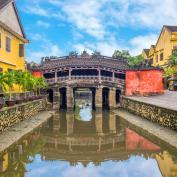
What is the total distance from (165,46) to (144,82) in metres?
12.5

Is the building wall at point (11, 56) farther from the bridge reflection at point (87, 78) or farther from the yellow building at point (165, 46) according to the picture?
the yellow building at point (165, 46)

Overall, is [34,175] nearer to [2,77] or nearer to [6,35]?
[2,77]

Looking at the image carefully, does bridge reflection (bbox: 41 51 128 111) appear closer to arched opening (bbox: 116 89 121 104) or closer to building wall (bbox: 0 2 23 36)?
arched opening (bbox: 116 89 121 104)

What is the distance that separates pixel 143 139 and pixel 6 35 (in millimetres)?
15536

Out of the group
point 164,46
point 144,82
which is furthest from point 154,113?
point 164,46

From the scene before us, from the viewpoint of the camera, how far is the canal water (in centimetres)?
1098

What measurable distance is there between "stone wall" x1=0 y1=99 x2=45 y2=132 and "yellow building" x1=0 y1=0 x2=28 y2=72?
3874 millimetres

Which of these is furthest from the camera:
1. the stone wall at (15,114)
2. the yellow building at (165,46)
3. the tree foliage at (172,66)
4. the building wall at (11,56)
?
the yellow building at (165,46)

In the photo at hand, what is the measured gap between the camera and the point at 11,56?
92.5 feet

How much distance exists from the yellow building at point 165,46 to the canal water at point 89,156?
30288mm

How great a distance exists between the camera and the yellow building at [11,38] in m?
25.7

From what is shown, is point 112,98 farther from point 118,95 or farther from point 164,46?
point 164,46

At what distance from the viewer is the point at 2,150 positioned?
1357cm

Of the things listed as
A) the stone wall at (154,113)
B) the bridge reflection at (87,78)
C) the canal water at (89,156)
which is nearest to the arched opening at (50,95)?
the bridge reflection at (87,78)
